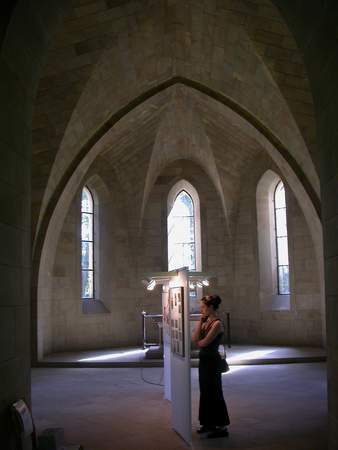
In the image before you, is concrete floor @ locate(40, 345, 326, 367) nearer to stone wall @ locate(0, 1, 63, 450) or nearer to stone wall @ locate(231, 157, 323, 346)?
stone wall @ locate(231, 157, 323, 346)

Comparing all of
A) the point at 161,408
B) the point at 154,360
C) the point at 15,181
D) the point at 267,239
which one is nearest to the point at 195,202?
the point at 267,239

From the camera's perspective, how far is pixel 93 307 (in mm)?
13953

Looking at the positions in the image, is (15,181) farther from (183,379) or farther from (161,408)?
(161,408)

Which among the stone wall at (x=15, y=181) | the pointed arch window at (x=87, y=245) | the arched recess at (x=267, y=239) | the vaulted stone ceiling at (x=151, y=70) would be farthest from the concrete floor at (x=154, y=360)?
the stone wall at (x=15, y=181)

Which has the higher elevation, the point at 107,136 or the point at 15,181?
the point at 107,136

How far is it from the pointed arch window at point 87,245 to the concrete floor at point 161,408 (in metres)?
4.29

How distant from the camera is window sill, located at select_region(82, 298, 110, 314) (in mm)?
13766

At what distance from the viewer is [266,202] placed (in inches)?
567

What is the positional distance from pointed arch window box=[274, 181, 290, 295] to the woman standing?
9235 millimetres

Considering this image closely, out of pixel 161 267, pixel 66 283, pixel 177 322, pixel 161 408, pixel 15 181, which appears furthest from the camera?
pixel 161 267

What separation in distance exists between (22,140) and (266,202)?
10.9m

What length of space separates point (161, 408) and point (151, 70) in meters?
6.73

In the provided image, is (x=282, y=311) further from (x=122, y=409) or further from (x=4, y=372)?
(x=4, y=372)

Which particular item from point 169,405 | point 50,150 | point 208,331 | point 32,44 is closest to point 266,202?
point 50,150
